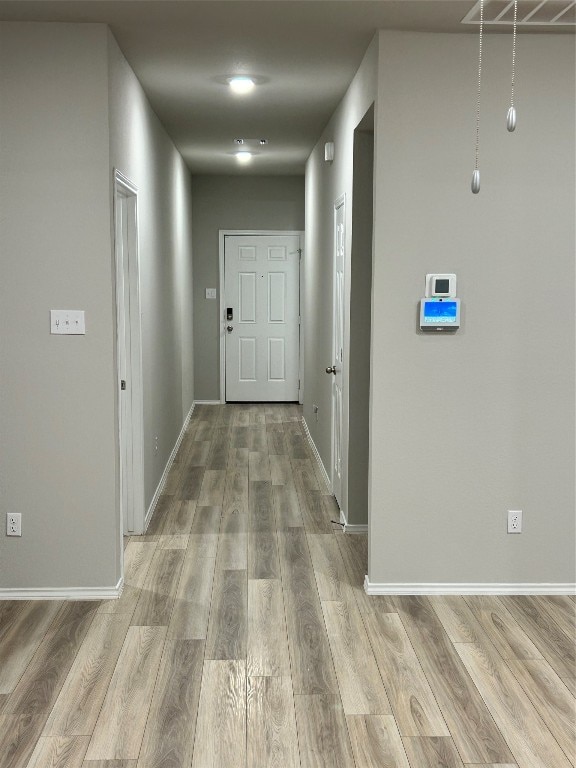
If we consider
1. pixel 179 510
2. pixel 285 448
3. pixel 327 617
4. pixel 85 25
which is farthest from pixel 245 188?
pixel 327 617

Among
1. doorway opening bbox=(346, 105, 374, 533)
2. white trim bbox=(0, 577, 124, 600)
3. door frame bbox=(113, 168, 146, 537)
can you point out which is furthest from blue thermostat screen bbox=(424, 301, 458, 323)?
white trim bbox=(0, 577, 124, 600)

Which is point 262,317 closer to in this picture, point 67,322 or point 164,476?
point 164,476

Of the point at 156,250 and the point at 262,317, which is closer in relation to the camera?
the point at 156,250

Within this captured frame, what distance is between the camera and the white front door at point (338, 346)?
5.22 m

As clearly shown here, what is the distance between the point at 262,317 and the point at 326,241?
3.58 metres

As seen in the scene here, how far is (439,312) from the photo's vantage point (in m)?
3.74

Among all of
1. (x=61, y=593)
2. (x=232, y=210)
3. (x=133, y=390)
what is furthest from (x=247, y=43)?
(x=232, y=210)

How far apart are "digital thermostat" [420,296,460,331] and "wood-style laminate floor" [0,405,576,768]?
126 centimetres

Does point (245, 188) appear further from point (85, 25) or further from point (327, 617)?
point (327, 617)

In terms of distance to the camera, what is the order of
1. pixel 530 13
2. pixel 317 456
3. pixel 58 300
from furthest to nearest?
pixel 317 456
pixel 58 300
pixel 530 13

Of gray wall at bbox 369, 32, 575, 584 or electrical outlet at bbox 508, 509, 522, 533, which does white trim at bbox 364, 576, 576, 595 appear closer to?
gray wall at bbox 369, 32, 575, 584

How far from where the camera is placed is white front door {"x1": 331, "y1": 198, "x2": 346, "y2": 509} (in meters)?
5.22

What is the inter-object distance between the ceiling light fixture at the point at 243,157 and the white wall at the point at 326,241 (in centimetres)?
56

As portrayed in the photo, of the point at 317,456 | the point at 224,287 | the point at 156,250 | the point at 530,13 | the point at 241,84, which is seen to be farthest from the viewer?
the point at 224,287
